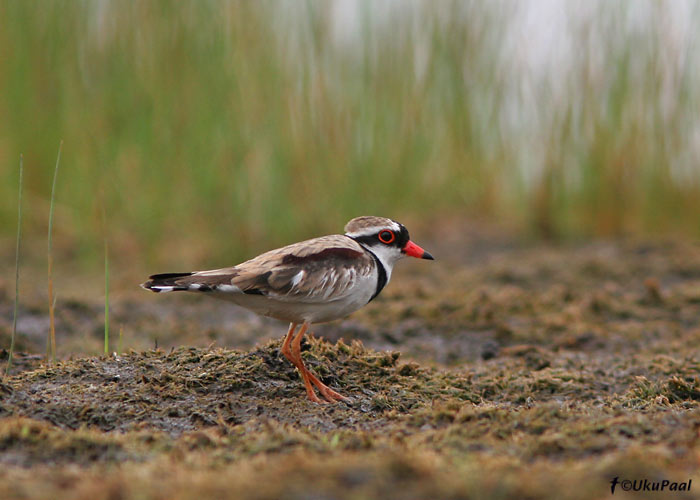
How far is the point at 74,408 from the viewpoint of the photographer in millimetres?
3320

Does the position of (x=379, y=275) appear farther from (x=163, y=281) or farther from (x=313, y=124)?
(x=313, y=124)

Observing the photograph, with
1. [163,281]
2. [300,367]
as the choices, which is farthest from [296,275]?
[163,281]

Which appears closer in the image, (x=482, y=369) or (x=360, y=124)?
(x=482, y=369)

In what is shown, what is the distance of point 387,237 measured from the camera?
400cm

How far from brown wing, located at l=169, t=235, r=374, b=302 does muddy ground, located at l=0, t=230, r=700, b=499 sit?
0.44 m

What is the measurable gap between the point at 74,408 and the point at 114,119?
5706 millimetres

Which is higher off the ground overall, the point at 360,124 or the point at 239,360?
the point at 360,124

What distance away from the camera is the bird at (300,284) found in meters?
3.54

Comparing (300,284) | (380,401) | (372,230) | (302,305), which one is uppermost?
(372,230)

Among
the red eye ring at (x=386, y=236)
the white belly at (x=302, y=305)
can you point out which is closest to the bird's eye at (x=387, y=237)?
the red eye ring at (x=386, y=236)

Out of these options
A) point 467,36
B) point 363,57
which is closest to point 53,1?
point 363,57

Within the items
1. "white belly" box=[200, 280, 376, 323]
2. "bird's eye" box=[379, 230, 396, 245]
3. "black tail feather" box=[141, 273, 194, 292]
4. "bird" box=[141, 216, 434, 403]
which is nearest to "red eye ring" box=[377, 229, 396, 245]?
"bird's eye" box=[379, 230, 396, 245]

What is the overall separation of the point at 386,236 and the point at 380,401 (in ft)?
2.68

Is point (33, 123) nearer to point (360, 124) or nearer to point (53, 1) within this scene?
point (53, 1)
